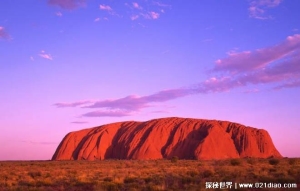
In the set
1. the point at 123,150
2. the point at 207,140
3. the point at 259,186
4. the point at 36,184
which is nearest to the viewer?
the point at 259,186

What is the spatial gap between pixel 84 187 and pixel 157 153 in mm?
46818

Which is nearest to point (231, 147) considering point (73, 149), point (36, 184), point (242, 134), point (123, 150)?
point (242, 134)

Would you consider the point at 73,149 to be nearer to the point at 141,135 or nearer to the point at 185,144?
the point at 141,135

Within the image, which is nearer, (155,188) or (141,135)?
(155,188)

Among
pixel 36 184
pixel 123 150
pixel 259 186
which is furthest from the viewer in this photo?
pixel 123 150

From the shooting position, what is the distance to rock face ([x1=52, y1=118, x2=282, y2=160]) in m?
62.0

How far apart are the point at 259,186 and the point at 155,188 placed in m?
4.35

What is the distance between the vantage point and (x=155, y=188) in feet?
46.3

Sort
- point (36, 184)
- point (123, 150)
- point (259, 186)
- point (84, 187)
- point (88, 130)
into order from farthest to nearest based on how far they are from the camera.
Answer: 1. point (88, 130)
2. point (123, 150)
3. point (36, 184)
4. point (84, 187)
5. point (259, 186)

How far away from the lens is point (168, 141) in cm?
Result: 6569

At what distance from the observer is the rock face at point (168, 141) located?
62.0 m

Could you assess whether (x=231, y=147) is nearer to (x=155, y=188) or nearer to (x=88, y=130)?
(x=88, y=130)

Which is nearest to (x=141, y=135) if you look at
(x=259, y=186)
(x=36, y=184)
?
(x=36, y=184)

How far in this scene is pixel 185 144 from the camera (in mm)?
63688
